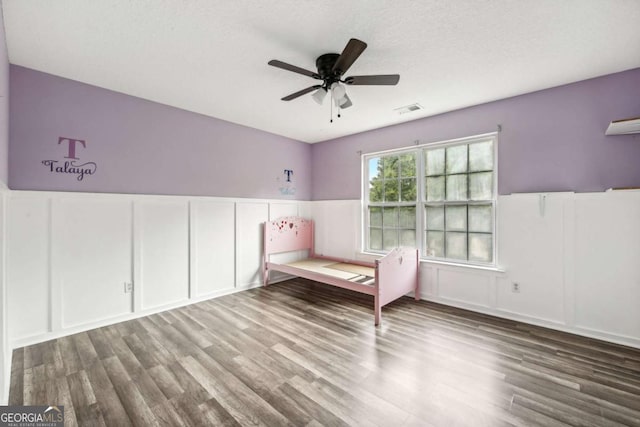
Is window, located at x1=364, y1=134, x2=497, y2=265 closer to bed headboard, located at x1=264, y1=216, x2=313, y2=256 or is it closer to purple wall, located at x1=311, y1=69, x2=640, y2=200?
purple wall, located at x1=311, y1=69, x2=640, y2=200

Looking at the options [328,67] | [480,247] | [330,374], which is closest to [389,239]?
[480,247]

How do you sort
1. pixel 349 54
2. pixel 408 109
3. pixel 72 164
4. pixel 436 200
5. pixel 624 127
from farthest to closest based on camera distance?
pixel 436 200 → pixel 408 109 → pixel 72 164 → pixel 624 127 → pixel 349 54

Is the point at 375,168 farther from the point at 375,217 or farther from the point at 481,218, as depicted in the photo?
the point at 481,218

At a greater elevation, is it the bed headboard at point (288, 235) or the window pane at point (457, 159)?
the window pane at point (457, 159)

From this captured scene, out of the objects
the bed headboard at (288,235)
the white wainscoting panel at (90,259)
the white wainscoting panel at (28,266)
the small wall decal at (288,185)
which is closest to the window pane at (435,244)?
the bed headboard at (288,235)

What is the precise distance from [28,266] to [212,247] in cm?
179

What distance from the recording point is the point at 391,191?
426 centimetres

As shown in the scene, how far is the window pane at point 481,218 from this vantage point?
3.38 metres

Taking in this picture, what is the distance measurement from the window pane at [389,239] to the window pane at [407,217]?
18cm

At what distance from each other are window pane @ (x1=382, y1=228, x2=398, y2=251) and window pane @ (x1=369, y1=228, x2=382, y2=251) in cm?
7

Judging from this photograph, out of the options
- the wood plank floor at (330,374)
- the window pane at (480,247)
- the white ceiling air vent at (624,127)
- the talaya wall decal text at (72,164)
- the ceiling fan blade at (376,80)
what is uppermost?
the ceiling fan blade at (376,80)

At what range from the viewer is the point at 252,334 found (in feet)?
9.14

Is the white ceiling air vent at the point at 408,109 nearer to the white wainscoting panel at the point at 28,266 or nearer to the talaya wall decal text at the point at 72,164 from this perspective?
the talaya wall decal text at the point at 72,164

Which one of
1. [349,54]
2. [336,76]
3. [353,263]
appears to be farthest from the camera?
[353,263]
